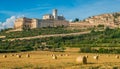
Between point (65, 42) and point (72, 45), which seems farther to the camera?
point (65, 42)

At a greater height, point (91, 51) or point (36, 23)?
point (36, 23)

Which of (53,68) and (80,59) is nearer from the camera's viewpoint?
(53,68)

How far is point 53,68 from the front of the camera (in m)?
26.6

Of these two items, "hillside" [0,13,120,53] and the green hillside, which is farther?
"hillside" [0,13,120,53]

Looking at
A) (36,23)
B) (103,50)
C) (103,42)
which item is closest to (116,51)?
(103,50)

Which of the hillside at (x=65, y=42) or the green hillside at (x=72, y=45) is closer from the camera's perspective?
the green hillside at (x=72, y=45)

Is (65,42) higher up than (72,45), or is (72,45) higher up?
(65,42)

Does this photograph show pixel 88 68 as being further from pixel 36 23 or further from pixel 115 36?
pixel 36 23

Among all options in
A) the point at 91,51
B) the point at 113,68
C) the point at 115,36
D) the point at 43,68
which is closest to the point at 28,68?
the point at 43,68

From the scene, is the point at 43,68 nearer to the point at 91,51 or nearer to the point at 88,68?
the point at 88,68

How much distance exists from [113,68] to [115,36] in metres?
90.4

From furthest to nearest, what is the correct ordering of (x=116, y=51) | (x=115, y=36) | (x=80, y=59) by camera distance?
1. (x=115, y=36)
2. (x=116, y=51)
3. (x=80, y=59)

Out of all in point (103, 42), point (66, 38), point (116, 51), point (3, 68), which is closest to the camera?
point (3, 68)

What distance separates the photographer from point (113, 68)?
2748 centimetres
